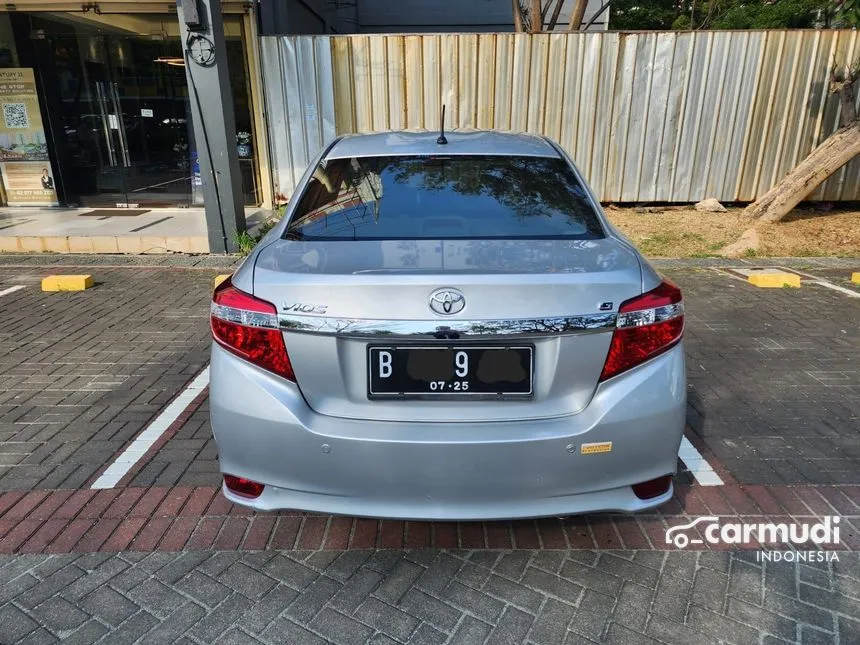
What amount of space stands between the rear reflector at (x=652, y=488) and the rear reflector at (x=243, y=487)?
1436 millimetres

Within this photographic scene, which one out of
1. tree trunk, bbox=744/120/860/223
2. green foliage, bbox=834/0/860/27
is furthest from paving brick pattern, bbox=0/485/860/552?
green foliage, bbox=834/0/860/27

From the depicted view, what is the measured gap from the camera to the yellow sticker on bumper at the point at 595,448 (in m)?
2.12

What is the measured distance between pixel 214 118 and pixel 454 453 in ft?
21.0

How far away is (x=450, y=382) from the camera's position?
215cm

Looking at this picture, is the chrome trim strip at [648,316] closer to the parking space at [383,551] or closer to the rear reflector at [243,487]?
the parking space at [383,551]

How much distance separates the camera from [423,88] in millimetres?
9164

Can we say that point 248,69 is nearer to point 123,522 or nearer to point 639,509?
point 123,522

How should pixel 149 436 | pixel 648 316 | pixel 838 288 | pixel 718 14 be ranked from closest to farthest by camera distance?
pixel 648 316 → pixel 149 436 → pixel 838 288 → pixel 718 14

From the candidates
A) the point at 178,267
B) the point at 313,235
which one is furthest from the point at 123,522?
the point at 178,267

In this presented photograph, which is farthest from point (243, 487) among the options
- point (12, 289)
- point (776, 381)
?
point (12, 289)

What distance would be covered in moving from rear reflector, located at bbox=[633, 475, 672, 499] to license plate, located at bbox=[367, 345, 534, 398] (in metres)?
0.59

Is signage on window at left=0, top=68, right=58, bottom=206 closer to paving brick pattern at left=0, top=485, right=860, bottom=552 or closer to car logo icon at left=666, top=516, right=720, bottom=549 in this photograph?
paving brick pattern at left=0, top=485, right=860, bottom=552

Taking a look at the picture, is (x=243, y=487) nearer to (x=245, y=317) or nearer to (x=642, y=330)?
(x=245, y=317)

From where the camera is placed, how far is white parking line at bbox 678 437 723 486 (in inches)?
124
